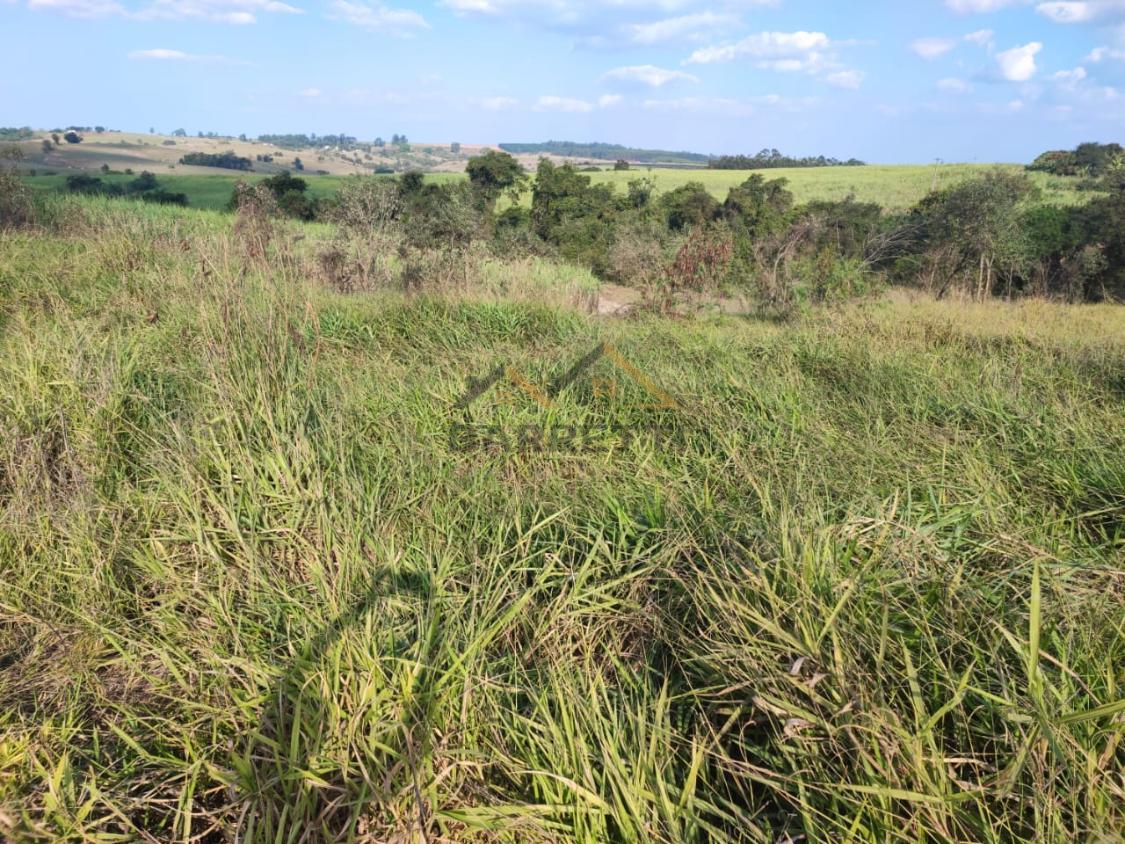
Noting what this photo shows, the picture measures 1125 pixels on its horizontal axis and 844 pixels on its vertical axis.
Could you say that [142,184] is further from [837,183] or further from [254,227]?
[837,183]

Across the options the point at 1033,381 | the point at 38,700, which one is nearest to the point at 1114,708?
the point at 38,700

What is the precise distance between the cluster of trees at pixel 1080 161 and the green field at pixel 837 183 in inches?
52.3

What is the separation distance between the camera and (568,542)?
240 centimetres

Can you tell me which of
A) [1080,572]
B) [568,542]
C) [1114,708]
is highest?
[1114,708]

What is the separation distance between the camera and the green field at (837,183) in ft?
93.6

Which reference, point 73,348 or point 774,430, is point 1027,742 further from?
point 73,348

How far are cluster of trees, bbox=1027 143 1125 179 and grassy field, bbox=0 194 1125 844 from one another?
1509 inches

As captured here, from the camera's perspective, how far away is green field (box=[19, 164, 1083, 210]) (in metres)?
28.5

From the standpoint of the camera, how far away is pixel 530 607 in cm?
202

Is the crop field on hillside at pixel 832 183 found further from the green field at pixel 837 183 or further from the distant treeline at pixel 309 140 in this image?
the distant treeline at pixel 309 140

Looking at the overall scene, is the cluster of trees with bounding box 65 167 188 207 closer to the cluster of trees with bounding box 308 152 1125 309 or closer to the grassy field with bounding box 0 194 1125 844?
the cluster of trees with bounding box 308 152 1125 309

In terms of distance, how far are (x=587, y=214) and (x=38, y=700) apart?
86.0 ft

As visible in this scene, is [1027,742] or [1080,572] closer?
[1027,742]

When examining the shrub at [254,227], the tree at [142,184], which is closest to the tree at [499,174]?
the shrub at [254,227]
